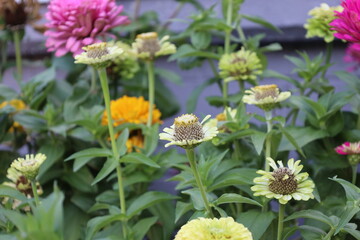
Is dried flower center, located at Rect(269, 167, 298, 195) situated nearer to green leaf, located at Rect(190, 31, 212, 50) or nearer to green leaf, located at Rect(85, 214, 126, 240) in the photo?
green leaf, located at Rect(85, 214, 126, 240)

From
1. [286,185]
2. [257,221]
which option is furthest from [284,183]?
[257,221]

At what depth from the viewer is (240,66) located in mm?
830

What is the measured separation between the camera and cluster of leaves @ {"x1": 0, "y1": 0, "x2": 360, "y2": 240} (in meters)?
0.61

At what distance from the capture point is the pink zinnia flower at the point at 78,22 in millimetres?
792

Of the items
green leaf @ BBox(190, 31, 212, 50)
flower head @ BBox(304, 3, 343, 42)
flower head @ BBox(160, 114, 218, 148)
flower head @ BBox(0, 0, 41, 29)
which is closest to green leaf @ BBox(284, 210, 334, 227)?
flower head @ BBox(160, 114, 218, 148)

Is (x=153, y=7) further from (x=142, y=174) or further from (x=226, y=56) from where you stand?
(x=142, y=174)

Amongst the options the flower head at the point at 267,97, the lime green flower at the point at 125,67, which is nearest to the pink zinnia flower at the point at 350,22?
the flower head at the point at 267,97

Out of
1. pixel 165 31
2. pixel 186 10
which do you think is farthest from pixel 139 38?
pixel 186 10

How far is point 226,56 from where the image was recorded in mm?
846

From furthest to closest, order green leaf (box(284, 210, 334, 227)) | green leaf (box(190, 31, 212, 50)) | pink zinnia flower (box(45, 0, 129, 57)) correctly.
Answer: green leaf (box(190, 31, 212, 50))
pink zinnia flower (box(45, 0, 129, 57))
green leaf (box(284, 210, 334, 227))

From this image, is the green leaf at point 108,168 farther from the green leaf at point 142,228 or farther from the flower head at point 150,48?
the flower head at point 150,48

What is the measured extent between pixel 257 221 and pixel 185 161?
180mm

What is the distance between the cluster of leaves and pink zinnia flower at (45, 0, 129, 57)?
104 millimetres

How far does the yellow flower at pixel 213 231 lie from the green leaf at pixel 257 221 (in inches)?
5.9
